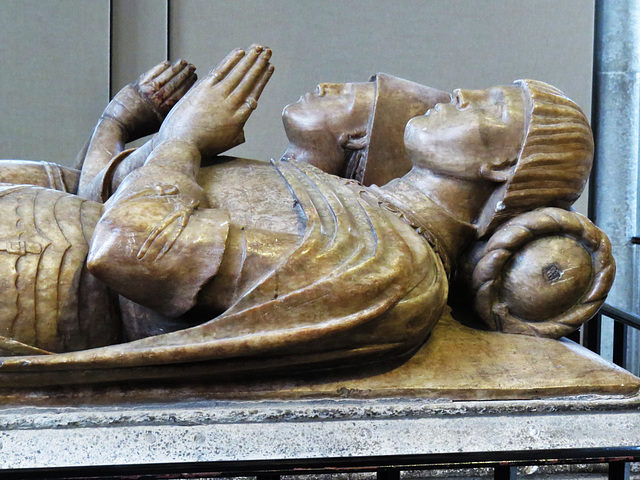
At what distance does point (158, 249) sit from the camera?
4.93 feet

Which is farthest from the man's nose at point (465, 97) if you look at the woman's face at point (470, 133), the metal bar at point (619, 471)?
the metal bar at point (619, 471)

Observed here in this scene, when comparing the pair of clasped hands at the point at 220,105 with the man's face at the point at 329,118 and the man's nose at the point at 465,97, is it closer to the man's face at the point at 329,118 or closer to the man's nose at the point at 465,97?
the man's face at the point at 329,118

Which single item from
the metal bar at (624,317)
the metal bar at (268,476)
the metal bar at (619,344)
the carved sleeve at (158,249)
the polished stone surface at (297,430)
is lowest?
the metal bar at (619,344)

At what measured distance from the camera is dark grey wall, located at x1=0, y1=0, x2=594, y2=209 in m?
3.82

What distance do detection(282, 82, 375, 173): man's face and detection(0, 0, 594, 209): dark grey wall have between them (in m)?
1.83

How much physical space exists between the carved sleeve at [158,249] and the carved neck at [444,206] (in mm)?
587

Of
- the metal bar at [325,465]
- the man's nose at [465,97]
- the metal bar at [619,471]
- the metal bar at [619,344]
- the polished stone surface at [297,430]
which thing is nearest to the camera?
the metal bar at [325,465]

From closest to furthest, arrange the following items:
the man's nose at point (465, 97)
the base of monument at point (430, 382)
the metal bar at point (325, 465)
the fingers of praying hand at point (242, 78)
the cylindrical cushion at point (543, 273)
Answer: the metal bar at point (325, 465) < the base of monument at point (430, 382) < the cylindrical cushion at point (543, 273) < the man's nose at point (465, 97) < the fingers of praying hand at point (242, 78)

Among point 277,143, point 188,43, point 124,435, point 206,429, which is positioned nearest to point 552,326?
point 206,429

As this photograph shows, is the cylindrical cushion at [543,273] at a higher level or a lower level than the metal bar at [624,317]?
higher

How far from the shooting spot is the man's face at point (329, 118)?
7.22ft

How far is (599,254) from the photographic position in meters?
1.87

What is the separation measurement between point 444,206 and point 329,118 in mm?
514

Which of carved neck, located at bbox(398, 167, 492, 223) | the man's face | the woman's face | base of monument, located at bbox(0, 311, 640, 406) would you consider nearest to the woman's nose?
the man's face
